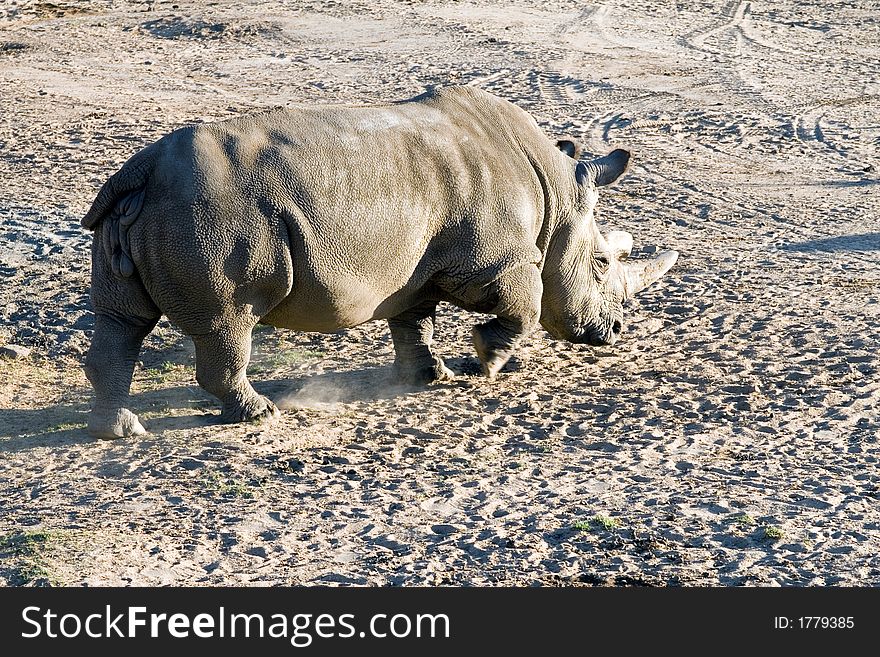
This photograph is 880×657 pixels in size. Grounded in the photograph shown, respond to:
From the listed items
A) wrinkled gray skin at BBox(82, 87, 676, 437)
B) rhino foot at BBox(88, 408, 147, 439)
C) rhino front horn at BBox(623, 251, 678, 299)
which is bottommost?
rhino foot at BBox(88, 408, 147, 439)

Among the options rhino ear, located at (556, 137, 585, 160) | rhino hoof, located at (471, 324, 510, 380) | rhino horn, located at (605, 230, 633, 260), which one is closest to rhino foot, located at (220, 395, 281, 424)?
rhino hoof, located at (471, 324, 510, 380)

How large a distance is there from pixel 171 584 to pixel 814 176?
9.71 metres

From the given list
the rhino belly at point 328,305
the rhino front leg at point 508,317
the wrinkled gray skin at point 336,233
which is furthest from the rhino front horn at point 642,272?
the rhino belly at point 328,305

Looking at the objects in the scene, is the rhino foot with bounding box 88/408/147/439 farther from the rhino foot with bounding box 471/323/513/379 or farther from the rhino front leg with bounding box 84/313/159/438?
the rhino foot with bounding box 471/323/513/379

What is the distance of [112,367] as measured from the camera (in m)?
7.23

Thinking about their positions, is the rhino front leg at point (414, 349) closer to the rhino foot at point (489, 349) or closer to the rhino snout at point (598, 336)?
the rhino foot at point (489, 349)

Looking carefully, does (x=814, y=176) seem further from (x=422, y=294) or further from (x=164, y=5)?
(x=164, y=5)

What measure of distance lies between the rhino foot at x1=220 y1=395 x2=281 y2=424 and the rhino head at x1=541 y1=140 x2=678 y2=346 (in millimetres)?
1969

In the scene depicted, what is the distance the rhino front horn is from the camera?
9.17 meters

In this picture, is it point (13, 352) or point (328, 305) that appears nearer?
point (328, 305)

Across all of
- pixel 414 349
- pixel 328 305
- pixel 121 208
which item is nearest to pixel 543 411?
pixel 414 349

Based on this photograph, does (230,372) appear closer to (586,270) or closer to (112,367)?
(112,367)

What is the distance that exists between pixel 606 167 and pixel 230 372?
2783 mm

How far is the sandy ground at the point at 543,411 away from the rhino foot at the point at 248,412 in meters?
0.08
